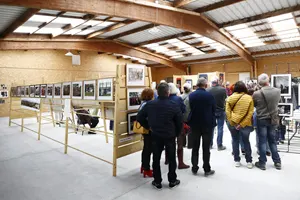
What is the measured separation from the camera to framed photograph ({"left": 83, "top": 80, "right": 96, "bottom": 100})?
370cm

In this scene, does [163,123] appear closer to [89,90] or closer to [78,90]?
[89,90]

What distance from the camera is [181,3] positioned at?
6508 millimetres

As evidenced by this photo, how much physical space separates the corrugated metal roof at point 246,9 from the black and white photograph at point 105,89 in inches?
215

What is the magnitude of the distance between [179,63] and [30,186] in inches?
576

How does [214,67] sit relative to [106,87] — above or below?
above

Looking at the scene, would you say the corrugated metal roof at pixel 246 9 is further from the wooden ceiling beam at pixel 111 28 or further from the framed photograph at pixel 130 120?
the framed photograph at pixel 130 120

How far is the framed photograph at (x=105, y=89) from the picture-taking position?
334 centimetres

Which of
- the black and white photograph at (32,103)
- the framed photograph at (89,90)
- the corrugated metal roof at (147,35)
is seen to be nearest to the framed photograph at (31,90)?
the black and white photograph at (32,103)

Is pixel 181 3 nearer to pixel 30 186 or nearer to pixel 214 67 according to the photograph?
pixel 30 186

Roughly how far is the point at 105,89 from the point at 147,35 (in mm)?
7913

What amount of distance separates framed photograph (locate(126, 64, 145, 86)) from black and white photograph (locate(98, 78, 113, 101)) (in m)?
0.30

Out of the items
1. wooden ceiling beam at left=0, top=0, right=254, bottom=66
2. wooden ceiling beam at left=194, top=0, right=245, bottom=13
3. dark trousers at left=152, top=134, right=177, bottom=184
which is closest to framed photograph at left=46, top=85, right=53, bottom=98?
wooden ceiling beam at left=0, top=0, right=254, bottom=66

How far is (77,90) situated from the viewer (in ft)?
13.7

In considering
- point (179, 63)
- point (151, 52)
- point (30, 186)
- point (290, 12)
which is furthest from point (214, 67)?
point (30, 186)
